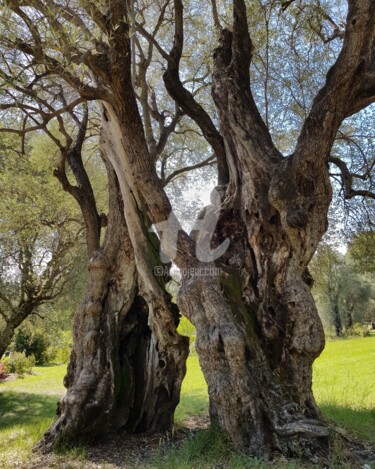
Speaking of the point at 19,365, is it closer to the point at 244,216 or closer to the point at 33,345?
the point at 33,345

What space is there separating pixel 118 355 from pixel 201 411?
3466 millimetres

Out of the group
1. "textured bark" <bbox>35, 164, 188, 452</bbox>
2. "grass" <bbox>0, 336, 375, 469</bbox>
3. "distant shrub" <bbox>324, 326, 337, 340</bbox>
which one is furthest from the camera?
Result: "distant shrub" <bbox>324, 326, 337, 340</bbox>

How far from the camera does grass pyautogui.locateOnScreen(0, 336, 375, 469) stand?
435 centimetres

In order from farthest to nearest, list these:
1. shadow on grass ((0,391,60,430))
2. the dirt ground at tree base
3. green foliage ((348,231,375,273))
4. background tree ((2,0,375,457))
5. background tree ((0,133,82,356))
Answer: shadow on grass ((0,391,60,430)), background tree ((0,133,82,356)), green foliage ((348,231,375,273)), background tree ((2,0,375,457)), the dirt ground at tree base

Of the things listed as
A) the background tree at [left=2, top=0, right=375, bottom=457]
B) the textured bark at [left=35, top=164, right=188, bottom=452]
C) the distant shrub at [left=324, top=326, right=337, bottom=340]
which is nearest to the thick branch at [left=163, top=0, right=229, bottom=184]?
the background tree at [left=2, top=0, right=375, bottom=457]

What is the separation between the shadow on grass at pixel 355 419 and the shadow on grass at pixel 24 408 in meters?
6.54

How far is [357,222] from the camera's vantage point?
8.52m

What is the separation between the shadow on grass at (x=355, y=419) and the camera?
18.1ft

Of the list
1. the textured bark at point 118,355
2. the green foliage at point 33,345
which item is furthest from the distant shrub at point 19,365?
the textured bark at point 118,355

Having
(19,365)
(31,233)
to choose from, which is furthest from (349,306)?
(31,233)

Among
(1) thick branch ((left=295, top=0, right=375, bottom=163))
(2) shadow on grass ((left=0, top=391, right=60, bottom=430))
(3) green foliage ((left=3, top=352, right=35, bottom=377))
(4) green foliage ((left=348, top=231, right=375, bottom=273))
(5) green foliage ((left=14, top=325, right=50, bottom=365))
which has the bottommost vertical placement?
(2) shadow on grass ((left=0, top=391, right=60, bottom=430))

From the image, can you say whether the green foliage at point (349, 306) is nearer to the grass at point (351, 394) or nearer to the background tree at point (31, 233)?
the grass at point (351, 394)

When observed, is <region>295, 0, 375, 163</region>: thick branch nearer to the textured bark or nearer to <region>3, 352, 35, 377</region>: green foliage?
the textured bark

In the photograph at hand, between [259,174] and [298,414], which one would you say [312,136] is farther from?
[298,414]
